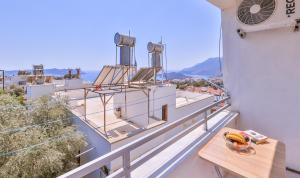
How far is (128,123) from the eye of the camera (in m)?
6.70

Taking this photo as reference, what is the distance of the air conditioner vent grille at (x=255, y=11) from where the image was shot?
1.91m

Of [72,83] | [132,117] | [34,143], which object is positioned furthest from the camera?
[72,83]

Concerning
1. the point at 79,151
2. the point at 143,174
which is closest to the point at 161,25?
the point at 79,151

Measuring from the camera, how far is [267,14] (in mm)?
1922

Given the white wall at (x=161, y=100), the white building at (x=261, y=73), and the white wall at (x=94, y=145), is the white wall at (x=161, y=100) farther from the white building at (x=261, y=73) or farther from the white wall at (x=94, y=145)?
the white building at (x=261, y=73)

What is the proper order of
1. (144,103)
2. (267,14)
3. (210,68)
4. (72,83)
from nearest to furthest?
(267,14) → (210,68) → (144,103) → (72,83)

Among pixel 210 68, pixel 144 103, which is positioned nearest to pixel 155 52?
pixel 144 103

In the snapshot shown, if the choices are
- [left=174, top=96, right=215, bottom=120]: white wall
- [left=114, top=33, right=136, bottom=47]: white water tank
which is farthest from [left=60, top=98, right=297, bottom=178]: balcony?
[left=174, top=96, right=215, bottom=120]: white wall

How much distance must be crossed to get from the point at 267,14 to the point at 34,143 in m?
4.64

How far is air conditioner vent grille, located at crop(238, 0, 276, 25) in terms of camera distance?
1908 millimetres

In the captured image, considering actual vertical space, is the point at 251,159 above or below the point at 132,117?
above

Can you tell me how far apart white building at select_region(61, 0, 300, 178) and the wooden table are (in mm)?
241

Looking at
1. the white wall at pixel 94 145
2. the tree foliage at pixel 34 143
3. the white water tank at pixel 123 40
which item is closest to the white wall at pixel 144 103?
the white wall at pixel 94 145

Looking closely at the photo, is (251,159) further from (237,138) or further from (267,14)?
(267,14)
